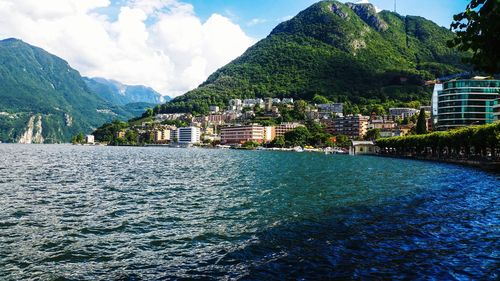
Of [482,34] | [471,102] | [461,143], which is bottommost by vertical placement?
[461,143]

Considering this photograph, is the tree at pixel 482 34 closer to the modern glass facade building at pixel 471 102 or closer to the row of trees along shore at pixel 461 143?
the row of trees along shore at pixel 461 143

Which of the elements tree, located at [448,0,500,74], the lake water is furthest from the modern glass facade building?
tree, located at [448,0,500,74]

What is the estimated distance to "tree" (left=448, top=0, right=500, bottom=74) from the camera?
13.7m

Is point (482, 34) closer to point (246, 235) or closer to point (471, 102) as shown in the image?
point (246, 235)

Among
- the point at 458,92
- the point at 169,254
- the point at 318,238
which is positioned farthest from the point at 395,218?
the point at 458,92

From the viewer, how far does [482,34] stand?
47.9 ft

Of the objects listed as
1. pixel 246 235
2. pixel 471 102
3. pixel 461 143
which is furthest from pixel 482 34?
pixel 471 102

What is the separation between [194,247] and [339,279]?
25.5ft

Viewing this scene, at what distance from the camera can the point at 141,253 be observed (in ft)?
61.3

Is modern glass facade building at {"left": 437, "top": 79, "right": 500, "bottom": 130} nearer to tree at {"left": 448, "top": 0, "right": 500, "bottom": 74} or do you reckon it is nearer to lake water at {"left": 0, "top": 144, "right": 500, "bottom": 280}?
lake water at {"left": 0, "top": 144, "right": 500, "bottom": 280}

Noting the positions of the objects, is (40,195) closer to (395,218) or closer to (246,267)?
(246,267)

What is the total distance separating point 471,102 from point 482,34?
7206 inches

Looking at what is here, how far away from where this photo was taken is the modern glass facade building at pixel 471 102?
173125 mm

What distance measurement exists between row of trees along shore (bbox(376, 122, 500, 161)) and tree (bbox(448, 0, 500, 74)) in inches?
2937
